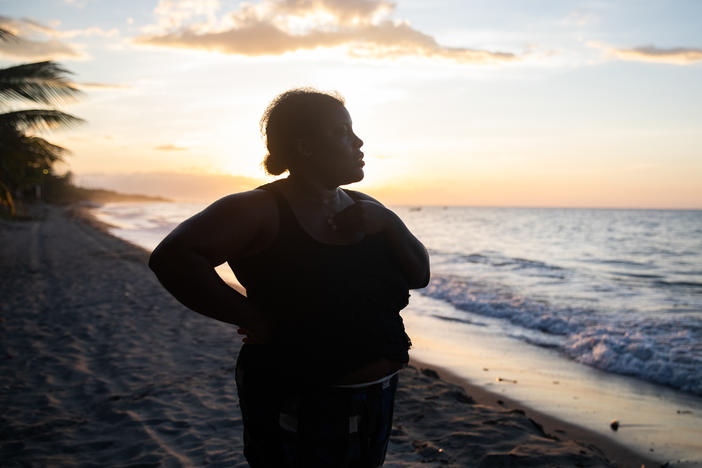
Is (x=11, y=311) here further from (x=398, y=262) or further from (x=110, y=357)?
(x=398, y=262)

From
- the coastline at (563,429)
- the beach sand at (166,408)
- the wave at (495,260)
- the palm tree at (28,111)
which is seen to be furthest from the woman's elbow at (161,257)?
the wave at (495,260)

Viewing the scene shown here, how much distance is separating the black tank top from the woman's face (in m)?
0.17

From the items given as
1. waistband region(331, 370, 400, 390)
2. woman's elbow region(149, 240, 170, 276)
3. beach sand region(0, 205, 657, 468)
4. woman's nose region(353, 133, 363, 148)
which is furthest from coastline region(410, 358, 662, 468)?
woman's elbow region(149, 240, 170, 276)

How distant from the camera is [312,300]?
4.67ft

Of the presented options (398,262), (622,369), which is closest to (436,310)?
(622,369)

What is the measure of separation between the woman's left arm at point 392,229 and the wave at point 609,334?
246 inches

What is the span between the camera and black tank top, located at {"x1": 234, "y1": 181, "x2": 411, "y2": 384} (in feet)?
4.65

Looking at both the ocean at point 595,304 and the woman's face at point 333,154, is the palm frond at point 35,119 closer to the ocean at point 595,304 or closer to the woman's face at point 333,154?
the ocean at point 595,304

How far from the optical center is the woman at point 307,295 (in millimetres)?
1401

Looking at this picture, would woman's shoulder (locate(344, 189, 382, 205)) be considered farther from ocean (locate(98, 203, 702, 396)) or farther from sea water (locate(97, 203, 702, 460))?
ocean (locate(98, 203, 702, 396))

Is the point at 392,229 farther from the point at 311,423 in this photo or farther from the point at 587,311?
the point at 587,311

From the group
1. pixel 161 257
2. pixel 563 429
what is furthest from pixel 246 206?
pixel 563 429

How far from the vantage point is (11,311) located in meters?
8.81

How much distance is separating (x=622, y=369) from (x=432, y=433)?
399 centimetres
